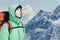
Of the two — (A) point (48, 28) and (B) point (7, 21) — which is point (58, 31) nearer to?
(A) point (48, 28)

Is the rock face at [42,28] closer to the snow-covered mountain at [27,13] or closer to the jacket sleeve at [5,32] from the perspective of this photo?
the snow-covered mountain at [27,13]

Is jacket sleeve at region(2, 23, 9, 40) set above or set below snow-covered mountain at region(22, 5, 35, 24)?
below

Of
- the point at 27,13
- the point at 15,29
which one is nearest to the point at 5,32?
the point at 15,29

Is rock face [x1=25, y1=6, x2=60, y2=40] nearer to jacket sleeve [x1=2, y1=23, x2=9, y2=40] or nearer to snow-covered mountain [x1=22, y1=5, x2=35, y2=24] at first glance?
snow-covered mountain [x1=22, y1=5, x2=35, y2=24]

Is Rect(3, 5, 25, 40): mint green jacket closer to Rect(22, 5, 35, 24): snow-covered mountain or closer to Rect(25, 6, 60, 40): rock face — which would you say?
Rect(22, 5, 35, 24): snow-covered mountain

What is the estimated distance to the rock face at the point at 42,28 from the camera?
480 cm

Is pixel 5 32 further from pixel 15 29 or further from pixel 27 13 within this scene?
pixel 27 13

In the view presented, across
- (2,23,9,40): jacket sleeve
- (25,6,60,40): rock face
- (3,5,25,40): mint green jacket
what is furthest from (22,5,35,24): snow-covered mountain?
(2,23,9,40): jacket sleeve

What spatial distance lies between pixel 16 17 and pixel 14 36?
20 cm

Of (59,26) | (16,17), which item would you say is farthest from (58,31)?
(16,17)

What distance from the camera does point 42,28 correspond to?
481cm

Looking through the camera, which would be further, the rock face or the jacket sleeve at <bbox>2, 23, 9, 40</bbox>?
the rock face

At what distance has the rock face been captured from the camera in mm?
4805

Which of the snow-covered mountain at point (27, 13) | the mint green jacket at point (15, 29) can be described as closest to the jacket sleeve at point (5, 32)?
the mint green jacket at point (15, 29)
